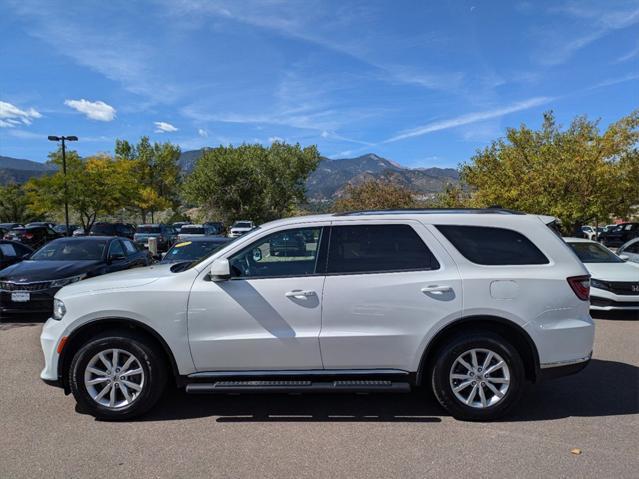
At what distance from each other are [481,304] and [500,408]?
3.00ft

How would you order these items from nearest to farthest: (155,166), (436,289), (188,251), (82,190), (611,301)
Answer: (436,289) < (611,301) < (188,251) < (82,190) < (155,166)

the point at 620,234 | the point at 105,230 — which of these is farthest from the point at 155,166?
the point at 620,234

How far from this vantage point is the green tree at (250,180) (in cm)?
4384

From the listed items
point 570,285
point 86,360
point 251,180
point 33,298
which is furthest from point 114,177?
point 570,285

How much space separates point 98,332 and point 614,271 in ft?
27.9

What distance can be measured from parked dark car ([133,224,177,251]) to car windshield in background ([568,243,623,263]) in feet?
66.3

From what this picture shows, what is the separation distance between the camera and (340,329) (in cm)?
408

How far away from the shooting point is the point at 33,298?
26.3ft

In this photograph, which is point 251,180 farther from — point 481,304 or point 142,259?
point 481,304

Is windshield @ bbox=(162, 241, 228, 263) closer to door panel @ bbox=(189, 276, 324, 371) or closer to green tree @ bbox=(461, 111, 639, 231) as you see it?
door panel @ bbox=(189, 276, 324, 371)

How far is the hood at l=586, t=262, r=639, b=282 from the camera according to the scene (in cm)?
837

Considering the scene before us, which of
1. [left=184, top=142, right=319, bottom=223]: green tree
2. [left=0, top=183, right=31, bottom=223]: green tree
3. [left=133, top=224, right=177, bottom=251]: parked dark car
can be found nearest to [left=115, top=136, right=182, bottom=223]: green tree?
[left=184, top=142, right=319, bottom=223]: green tree

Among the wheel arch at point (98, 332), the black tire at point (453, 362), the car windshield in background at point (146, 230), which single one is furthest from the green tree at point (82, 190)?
the black tire at point (453, 362)

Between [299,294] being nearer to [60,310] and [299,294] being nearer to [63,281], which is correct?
[60,310]
